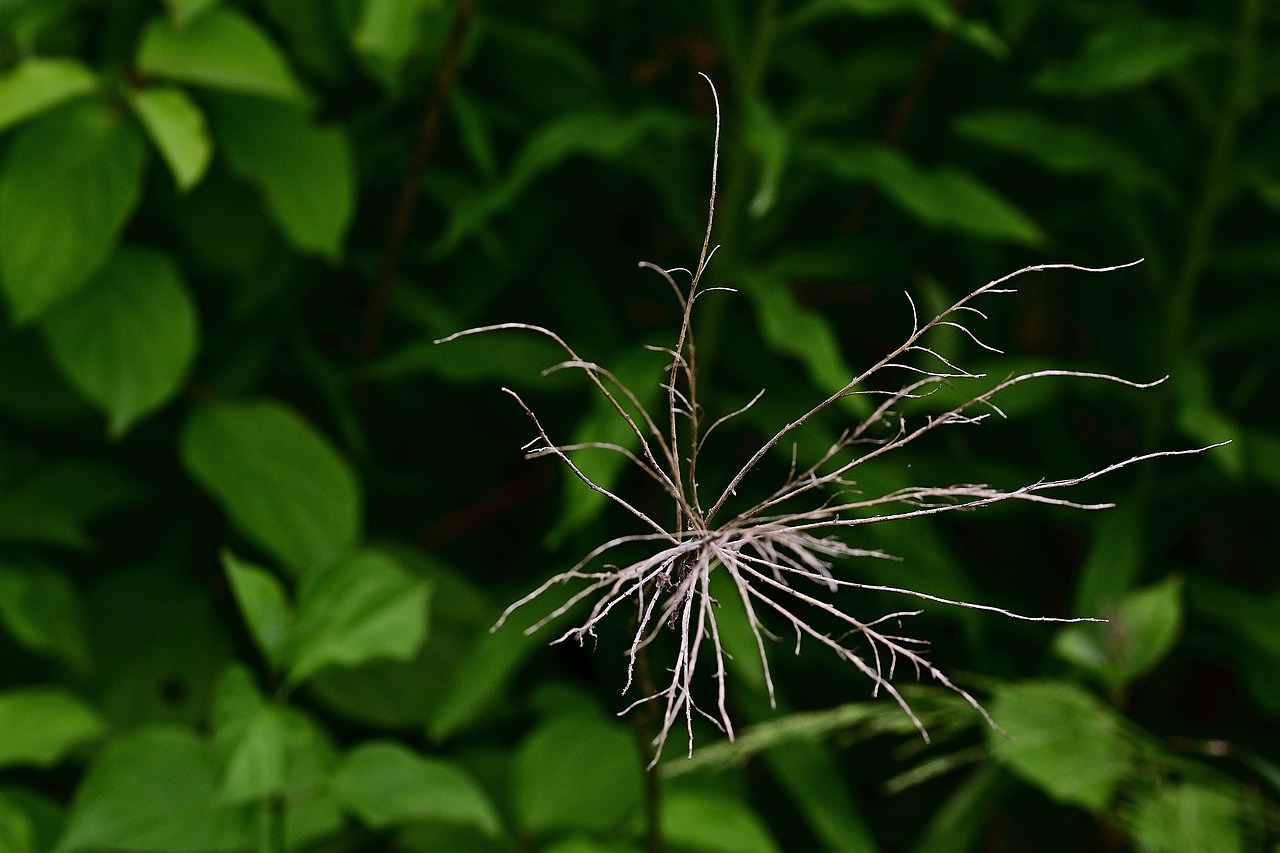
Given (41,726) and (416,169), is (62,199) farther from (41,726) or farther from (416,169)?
(41,726)

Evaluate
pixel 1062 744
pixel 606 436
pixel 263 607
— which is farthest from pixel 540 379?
pixel 1062 744

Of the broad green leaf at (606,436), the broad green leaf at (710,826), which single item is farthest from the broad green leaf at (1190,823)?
the broad green leaf at (606,436)

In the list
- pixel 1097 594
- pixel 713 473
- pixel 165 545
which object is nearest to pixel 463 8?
pixel 713 473

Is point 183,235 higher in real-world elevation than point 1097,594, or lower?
higher

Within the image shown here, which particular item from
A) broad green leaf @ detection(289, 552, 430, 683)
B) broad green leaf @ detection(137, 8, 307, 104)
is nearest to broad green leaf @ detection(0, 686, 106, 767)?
broad green leaf @ detection(289, 552, 430, 683)

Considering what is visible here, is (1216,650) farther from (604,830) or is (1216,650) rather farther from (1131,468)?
(604,830)

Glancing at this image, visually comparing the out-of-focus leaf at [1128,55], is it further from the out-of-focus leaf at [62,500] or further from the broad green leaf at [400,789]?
the out-of-focus leaf at [62,500]
